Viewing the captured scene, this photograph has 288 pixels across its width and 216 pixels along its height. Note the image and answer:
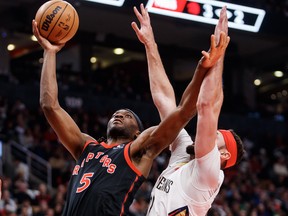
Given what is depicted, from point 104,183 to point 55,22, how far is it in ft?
4.00

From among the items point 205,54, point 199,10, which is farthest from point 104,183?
point 199,10

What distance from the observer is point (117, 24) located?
22.0m

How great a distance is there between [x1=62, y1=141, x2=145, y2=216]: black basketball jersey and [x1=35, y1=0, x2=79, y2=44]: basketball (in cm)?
88

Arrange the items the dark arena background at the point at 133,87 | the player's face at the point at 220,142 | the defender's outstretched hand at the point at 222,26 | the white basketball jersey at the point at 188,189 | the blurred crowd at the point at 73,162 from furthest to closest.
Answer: the dark arena background at the point at 133,87 → the blurred crowd at the point at 73,162 → the player's face at the point at 220,142 → the white basketball jersey at the point at 188,189 → the defender's outstretched hand at the point at 222,26

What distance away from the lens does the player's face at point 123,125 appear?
15.1 ft

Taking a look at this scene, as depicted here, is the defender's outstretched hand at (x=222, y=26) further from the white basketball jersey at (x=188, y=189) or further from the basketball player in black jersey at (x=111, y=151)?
the white basketball jersey at (x=188, y=189)

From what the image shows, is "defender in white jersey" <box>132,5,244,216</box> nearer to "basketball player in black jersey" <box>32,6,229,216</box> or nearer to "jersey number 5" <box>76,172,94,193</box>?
"basketball player in black jersey" <box>32,6,229,216</box>

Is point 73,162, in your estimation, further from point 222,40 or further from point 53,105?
point 222,40

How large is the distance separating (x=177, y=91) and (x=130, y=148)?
67.3 feet

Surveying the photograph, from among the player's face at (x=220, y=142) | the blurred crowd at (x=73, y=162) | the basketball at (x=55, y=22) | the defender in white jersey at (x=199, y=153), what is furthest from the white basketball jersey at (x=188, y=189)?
the blurred crowd at (x=73, y=162)

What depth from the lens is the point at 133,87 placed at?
2330cm

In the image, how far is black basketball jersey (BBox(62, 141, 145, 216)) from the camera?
14.0 ft

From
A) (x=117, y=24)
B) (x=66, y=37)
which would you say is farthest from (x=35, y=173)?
(x=66, y=37)

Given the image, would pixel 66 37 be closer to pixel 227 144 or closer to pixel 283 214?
pixel 227 144
